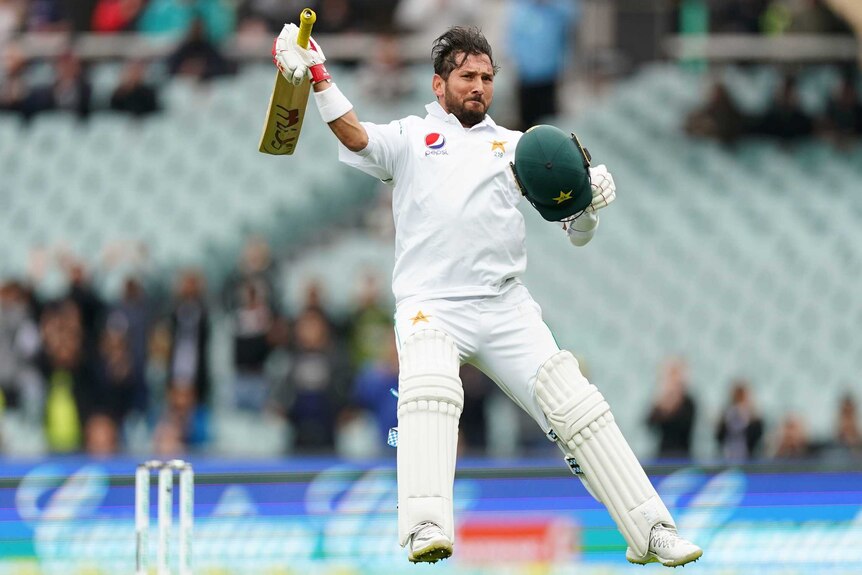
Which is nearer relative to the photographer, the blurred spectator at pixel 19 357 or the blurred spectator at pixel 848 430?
the blurred spectator at pixel 848 430

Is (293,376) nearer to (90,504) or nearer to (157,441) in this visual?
(157,441)

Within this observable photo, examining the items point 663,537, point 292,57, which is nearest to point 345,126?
point 292,57

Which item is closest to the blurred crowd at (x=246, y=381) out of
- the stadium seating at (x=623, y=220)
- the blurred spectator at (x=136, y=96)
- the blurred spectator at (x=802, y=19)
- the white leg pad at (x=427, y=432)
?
the stadium seating at (x=623, y=220)

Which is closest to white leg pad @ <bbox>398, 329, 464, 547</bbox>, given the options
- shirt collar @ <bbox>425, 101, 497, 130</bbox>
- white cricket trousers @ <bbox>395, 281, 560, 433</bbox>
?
white cricket trousers @ <bbox>395, 281, 560, 433</bbox>

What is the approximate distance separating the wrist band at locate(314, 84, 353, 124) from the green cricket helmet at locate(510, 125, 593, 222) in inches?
28.2

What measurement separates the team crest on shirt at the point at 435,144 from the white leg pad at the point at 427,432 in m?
0.76

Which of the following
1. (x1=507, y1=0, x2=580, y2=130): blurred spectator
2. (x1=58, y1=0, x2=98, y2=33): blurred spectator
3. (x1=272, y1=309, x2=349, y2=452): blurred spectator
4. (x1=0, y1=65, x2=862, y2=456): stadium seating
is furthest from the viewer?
(x1=58, y1=0, x2=98, y2=33): blurred spectator

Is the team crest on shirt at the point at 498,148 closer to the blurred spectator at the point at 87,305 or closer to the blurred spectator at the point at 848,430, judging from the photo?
the blurred spectator at the point at 848,430

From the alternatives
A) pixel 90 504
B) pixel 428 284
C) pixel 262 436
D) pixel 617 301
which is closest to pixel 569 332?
pixel 617 301

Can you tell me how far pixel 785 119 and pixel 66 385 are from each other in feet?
22.5

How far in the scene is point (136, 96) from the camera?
16.9 metres

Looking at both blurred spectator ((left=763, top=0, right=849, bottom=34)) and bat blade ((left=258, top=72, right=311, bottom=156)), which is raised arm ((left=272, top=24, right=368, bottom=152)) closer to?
bat blade ((left=258, top=72, right=311, bottom=156))

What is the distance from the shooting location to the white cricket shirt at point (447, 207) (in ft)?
24.9

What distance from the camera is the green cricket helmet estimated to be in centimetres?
740
